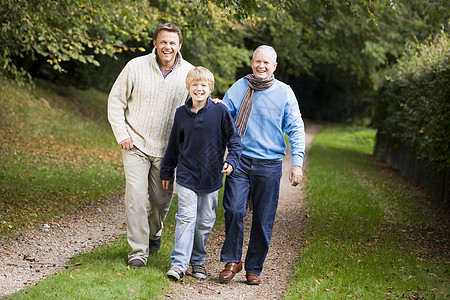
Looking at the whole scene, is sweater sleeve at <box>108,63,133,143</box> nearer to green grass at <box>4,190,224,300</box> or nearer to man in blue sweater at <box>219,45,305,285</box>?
man in blue sweater at <box>219,45,305,285</box>

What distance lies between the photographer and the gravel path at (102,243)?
5020mm

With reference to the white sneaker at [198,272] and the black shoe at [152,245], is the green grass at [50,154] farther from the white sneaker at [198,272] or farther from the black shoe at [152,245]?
the white sneaker at [198,272]

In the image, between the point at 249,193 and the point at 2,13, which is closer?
the point at 249,193

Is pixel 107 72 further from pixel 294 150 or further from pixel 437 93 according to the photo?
pixel 294 150

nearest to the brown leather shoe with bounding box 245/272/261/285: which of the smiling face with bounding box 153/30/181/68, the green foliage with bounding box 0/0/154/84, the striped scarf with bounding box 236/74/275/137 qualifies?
the striped scarf with bounding box 236/74/275/137

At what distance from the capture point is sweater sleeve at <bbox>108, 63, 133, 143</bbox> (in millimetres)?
5137

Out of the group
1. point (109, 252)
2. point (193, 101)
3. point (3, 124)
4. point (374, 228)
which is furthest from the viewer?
point (3, 124)

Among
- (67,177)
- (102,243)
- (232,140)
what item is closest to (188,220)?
(232,140)

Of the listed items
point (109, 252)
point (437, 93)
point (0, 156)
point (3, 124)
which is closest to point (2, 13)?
point (0, 156)

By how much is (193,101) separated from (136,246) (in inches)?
57.3

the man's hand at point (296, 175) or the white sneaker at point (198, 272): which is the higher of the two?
the man's hand at point (296, 175)

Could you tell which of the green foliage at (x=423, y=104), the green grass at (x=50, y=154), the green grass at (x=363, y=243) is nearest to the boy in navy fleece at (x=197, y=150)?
the green grass at (x=363, y=243)

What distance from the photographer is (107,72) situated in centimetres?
2012

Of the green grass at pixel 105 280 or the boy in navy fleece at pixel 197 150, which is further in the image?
the boy in navy fleece at pixel 197 150
